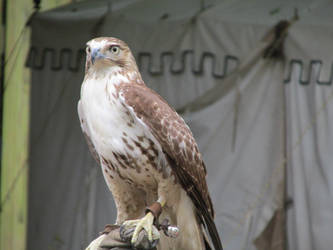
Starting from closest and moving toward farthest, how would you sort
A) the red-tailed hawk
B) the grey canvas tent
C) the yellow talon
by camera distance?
the yellow talon
the red-tailed hawk
the grey canvas tent

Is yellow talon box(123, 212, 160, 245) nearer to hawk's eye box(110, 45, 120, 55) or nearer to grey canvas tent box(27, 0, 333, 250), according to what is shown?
hawk's eye box(110, 45, 120, 55)

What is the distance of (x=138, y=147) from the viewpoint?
2664 mm

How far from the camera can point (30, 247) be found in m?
5.55

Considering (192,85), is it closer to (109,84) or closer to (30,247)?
(30,247)

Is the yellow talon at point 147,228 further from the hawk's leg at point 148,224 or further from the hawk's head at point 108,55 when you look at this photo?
the hawk's head at point 108,55

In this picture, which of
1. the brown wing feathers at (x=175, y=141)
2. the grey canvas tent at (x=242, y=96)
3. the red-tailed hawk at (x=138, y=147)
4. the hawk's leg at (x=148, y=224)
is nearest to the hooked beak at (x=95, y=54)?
the red-tailed hawk at (x=138, y=147)

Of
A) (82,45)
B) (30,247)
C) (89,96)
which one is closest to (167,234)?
(89,96)

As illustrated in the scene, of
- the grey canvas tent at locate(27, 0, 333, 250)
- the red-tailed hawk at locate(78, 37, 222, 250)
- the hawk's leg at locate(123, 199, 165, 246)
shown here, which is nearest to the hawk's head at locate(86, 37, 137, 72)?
the red-tailed hawk at locate(78, 37, 222, 250)

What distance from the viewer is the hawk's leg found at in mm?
2520

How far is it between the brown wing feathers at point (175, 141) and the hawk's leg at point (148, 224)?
198 millimetres

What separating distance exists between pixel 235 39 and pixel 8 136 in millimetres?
1958

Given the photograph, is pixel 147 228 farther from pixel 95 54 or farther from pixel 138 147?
pixel 95 54

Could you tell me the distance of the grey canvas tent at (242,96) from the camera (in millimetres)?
4742

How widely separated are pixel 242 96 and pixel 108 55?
232cm
